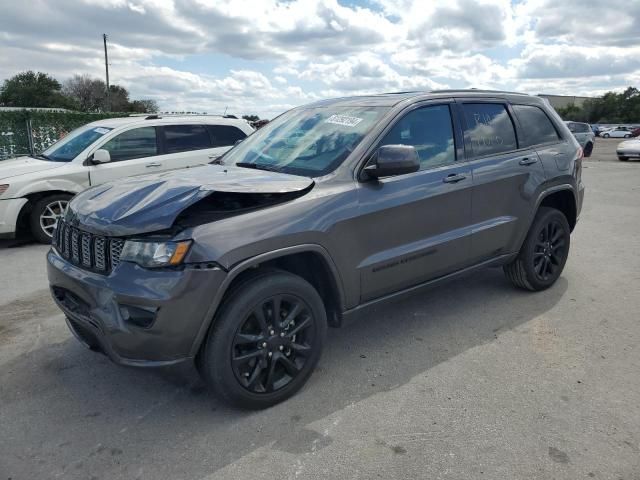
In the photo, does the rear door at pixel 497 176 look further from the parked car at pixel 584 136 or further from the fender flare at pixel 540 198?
the parked car at pixel 584 136

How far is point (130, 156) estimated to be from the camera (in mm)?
7820

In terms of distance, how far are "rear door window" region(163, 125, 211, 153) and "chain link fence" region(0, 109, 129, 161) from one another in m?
8.93

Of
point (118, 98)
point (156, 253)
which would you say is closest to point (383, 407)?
point (156, 253)

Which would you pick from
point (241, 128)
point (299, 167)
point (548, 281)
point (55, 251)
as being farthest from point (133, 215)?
point (241, 128)

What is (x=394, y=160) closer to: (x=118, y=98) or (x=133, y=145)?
(x=133, y=145)

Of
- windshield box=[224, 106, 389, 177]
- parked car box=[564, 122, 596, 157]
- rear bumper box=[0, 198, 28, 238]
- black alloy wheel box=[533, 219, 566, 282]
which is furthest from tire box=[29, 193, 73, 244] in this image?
parked car box=[564, 122, 596, 157]

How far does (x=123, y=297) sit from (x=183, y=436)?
2.75 feet

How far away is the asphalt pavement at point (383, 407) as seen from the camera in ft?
8.57

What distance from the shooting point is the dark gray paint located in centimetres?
271

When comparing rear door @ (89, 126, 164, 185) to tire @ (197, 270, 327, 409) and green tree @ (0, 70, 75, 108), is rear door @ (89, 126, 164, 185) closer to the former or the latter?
tire @ (197, 270, 327, 409)

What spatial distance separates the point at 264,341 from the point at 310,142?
1.51 meters

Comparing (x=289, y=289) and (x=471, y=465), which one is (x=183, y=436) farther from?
(x=471, y=465)

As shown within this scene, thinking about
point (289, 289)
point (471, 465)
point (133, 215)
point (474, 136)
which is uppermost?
point (474, 136)

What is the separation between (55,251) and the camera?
11.1ft
